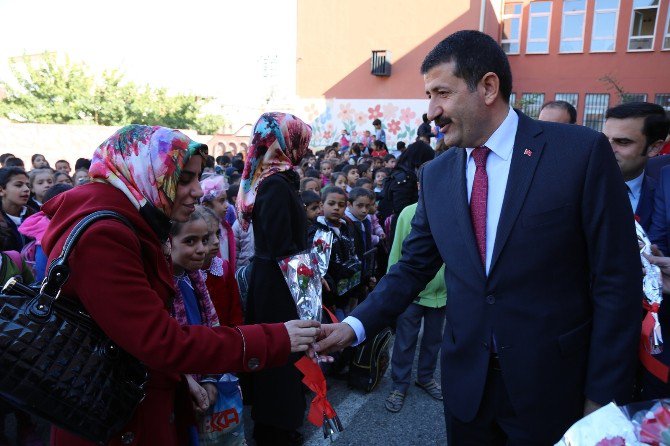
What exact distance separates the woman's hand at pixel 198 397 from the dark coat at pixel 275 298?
2.90 feet

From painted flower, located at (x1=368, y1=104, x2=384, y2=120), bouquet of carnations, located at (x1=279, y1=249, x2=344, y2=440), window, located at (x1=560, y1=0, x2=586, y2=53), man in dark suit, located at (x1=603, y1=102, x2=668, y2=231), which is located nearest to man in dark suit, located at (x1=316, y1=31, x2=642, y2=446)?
bouquet of carnations, located at (x1=279, y1=249, x2=344, y2=440)

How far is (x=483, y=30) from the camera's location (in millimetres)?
19766

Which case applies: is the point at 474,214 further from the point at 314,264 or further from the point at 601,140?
the point at 314,264

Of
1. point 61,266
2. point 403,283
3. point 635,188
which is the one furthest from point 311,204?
point 61,266

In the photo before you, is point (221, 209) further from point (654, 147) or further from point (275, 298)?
point (654, 147)

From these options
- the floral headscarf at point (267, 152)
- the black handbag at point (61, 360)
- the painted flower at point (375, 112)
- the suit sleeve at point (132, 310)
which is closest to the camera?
the black handbag at point (61, 360)

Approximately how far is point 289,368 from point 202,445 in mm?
868

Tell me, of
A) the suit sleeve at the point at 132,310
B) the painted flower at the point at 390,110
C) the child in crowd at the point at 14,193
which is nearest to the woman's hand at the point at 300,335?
the suit sleeve at the point at 132,310

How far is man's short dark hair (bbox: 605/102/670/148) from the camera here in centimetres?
263

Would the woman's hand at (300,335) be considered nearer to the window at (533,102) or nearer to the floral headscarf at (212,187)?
the floral headscarf at (212,187)

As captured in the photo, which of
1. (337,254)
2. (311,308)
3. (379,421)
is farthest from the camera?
(337,254)

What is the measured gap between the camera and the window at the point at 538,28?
21.5m

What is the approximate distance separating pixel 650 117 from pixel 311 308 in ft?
7.22

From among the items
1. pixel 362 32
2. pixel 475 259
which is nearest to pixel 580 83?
pixel 362 32
